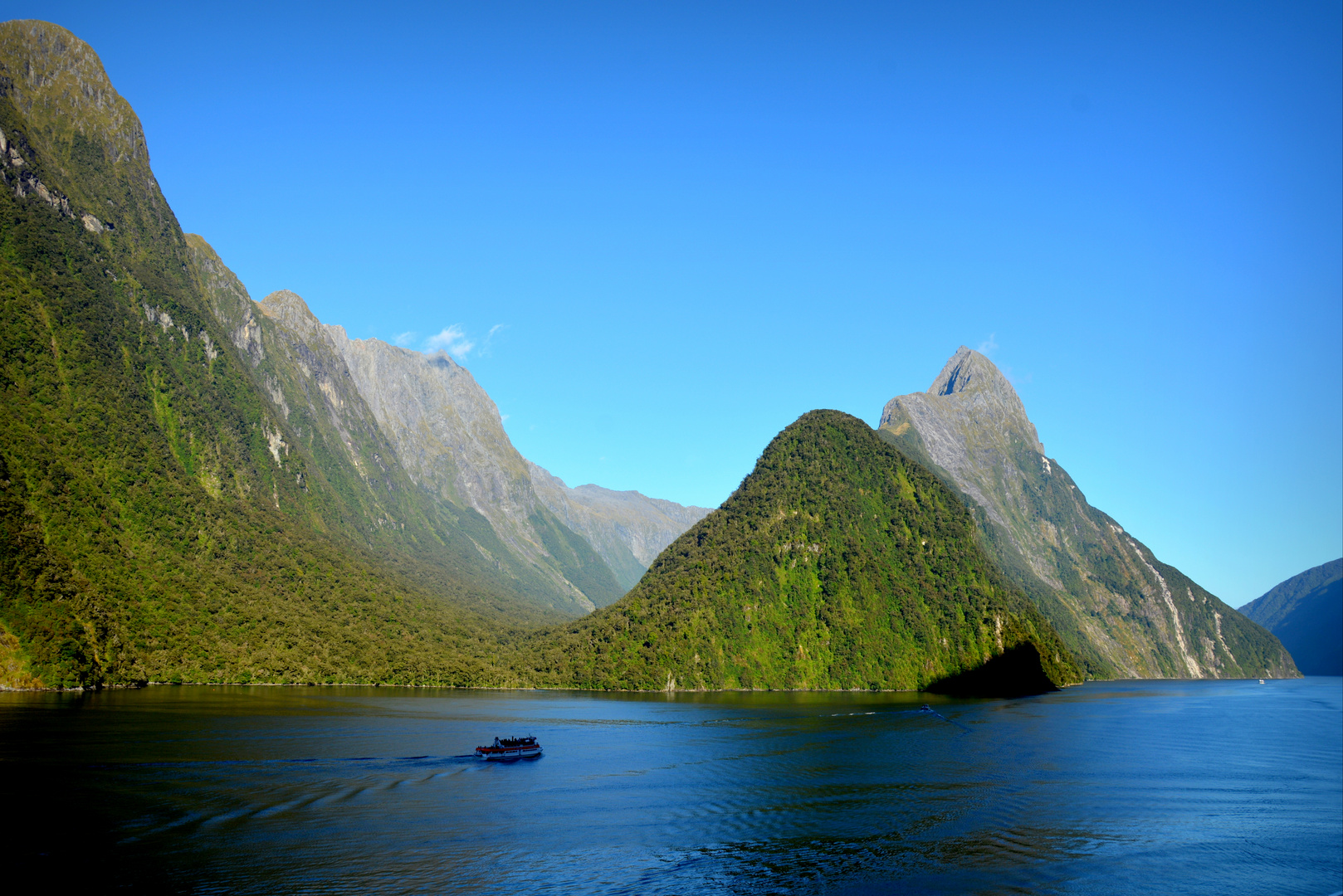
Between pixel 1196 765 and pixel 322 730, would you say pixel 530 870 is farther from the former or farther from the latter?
pixel 1196 765

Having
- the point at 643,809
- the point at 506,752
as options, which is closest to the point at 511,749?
the point at 506,752

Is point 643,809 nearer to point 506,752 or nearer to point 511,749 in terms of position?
point 506,752

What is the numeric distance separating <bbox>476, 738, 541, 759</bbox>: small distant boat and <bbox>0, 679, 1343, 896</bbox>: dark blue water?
314cm

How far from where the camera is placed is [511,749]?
398ft

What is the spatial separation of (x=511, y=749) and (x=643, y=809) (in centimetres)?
3765

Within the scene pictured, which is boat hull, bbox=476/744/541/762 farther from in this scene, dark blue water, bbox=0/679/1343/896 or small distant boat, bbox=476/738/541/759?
dark blue water, bbox=0/679/1343/896

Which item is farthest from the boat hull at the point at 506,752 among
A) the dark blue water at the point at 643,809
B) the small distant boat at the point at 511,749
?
the dark blue water at the point at 643,809

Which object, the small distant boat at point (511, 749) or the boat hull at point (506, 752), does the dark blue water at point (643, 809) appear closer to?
the boat hull at point (506, 752)

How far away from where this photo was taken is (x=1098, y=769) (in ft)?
397

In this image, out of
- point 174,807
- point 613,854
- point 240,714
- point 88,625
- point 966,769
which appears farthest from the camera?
point 88,625

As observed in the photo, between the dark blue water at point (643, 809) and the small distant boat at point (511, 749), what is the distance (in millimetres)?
3136

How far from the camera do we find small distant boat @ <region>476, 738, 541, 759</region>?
118812 millimetres

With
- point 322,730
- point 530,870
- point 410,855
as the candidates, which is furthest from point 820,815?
point 322,730

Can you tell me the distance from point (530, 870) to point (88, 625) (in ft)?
550
